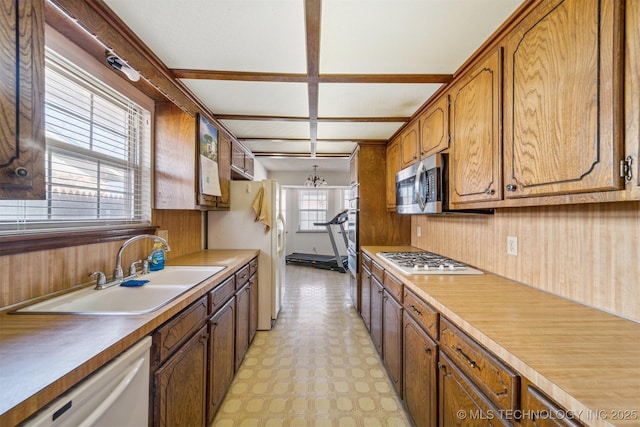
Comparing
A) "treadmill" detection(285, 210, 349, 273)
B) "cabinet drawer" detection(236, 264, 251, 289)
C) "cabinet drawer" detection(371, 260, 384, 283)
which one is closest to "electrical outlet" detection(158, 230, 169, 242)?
"cabinet drawer" detection(236, 264, 251, 289)

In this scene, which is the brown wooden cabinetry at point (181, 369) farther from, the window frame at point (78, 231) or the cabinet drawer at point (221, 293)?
the window frame at point (78, 231)

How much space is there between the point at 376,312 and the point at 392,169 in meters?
1.59

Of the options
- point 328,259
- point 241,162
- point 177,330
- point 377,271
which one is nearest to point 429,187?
point 377,271

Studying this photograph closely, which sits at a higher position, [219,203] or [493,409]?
[219,203]

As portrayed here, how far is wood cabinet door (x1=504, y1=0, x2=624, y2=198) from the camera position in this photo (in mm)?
792

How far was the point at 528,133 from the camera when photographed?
1099 mm

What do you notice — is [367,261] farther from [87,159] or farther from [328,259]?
[328,259]

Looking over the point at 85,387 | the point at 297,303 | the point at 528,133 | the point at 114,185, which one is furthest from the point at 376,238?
the point at 85,387

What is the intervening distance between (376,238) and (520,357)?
2388 millimetres

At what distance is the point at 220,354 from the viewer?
1.64 metres

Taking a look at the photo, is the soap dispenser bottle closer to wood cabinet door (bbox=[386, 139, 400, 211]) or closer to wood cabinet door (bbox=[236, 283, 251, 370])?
wood cabinet door (bbox=[236, 283, 251, 370])

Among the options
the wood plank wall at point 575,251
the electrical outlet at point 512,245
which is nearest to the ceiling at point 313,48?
the wood plank wall at point 575,251

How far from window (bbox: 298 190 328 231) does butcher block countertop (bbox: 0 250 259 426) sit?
5.81 meters

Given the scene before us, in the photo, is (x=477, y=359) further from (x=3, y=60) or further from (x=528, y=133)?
(x=3, y=60)
